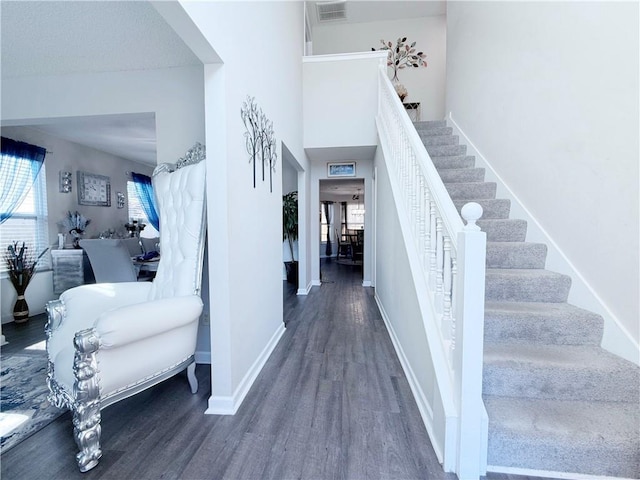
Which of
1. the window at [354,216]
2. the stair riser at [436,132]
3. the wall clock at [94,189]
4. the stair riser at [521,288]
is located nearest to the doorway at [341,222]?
the window at [354,216]

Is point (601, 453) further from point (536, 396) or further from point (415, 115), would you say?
point (415, 115)

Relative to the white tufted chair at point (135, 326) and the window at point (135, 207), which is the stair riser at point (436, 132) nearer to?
the white tufted chair at point (135, 326)

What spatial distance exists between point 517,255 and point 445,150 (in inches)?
72.5

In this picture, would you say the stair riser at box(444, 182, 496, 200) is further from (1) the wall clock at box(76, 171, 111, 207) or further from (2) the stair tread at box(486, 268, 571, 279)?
(1) the wall clock at box(76, 171, 111, 207)

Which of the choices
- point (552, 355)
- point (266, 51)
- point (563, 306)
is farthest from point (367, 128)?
point (552, 355)

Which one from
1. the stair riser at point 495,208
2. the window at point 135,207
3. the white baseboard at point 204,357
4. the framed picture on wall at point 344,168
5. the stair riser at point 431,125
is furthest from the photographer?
the window at point 135,207

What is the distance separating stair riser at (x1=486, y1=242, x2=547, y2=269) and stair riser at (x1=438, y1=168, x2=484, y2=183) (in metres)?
1.06

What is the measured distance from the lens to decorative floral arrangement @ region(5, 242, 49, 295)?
128 inches

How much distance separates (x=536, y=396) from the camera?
4.63 ft

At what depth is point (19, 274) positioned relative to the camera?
327cm

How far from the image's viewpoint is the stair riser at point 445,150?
3352mm

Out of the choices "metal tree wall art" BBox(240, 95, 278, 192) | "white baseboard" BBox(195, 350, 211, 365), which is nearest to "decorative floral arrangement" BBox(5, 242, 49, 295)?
"white baseboard" BBox(195, 350, 211, 365)

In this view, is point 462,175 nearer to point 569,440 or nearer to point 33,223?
point 569,440

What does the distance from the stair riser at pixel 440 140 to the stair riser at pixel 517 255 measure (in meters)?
1.99
